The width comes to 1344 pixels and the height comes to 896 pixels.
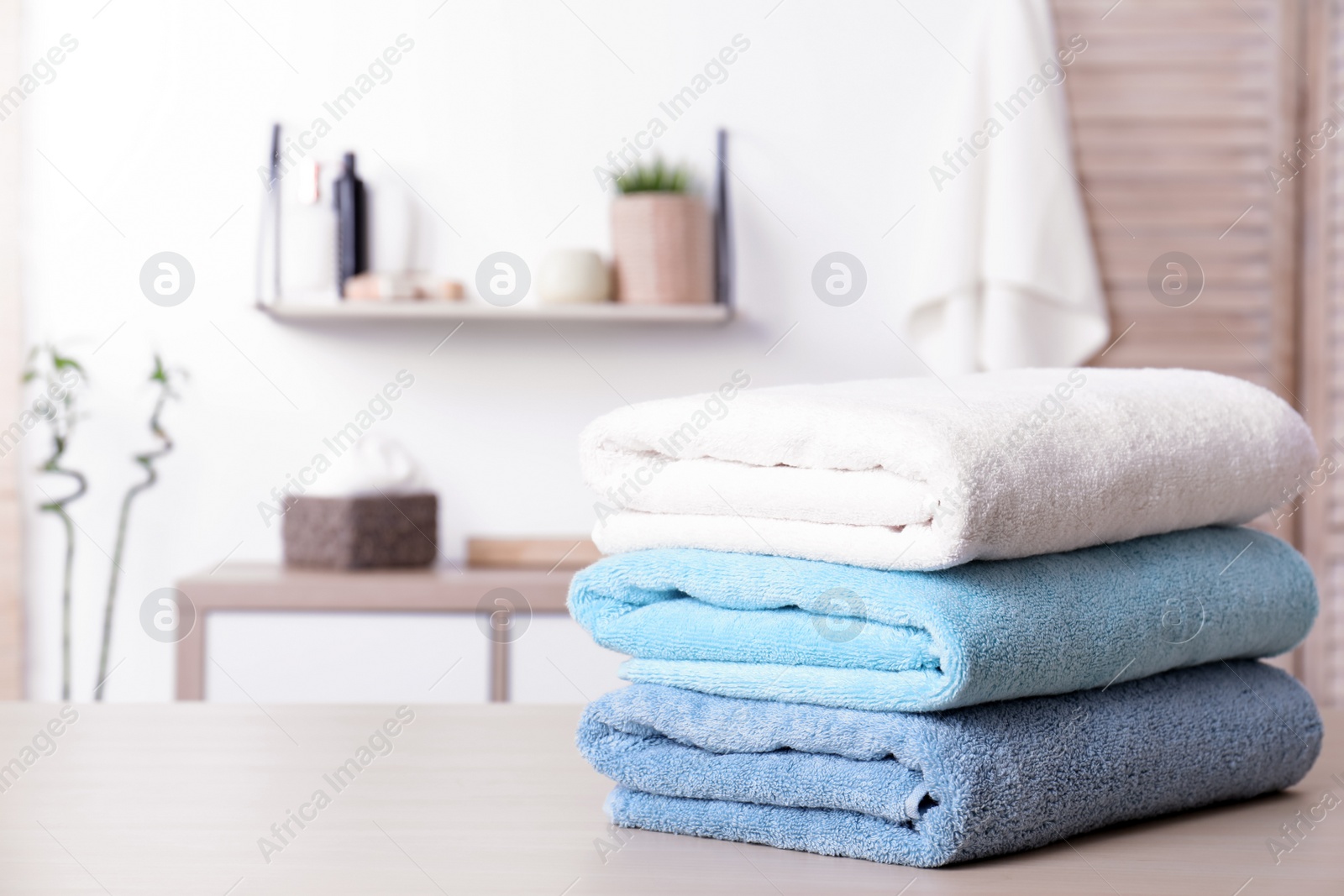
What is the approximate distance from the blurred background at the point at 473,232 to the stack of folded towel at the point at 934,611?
1483mm

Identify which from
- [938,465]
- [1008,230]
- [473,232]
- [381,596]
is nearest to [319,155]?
[473,232]

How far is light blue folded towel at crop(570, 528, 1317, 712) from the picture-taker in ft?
1.61

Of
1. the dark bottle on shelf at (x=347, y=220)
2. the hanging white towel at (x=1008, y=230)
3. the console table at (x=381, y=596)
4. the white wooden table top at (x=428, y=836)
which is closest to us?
the white wooden table top at (x=428, y=836)

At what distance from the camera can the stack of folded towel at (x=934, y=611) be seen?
0.49m

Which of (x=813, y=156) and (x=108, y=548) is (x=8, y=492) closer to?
(x=108, y=548)

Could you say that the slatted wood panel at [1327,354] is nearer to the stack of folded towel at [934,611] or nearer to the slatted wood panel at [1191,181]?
the slatted wood panel at [1191,181]

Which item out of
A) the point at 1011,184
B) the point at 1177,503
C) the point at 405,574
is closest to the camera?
the point at 1177,503

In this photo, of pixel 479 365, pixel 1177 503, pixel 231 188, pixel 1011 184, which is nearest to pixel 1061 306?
pixel 1011 184

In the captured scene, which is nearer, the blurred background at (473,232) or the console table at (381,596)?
the console table at (381,596)

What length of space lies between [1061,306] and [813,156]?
0.47m

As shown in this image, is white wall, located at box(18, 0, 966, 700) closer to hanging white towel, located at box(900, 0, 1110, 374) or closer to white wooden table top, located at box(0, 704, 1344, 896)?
hanging white towel, located at box(900, 0, 1110, 374)

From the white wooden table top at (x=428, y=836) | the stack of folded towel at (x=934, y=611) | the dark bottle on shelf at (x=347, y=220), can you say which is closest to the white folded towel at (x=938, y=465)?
the stack of folded towel at (x=934, y=611)

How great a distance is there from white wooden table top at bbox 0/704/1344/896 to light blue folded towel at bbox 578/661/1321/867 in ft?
0.04

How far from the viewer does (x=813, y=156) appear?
83.0 inches
